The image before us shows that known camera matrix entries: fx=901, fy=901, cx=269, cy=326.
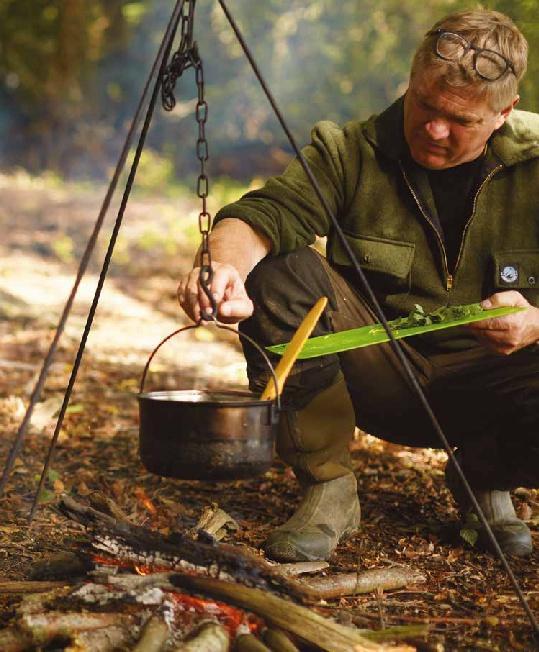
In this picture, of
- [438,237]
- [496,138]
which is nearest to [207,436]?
[438,237]

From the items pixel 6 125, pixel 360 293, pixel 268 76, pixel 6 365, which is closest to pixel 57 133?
pixel 6 125

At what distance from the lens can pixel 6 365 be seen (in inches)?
245

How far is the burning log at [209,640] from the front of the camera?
2.18 metres

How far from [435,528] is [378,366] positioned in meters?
0.72

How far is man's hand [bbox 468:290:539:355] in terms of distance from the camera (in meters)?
2.99

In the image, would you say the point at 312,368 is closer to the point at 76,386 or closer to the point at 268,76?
the point at 76,386

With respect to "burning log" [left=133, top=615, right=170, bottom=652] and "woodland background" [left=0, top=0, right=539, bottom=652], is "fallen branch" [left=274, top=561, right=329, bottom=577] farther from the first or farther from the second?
"burning log" [left=133, top=615, right=170, bottom=652]

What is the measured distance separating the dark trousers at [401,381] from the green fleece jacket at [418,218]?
0.12 metres

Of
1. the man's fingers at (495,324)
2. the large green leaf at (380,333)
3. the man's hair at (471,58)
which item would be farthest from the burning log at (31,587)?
the man's hair at (471,58)

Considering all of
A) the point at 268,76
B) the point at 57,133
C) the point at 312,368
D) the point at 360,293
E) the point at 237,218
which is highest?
Answer: the point at 268,76

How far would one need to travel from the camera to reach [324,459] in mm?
3459

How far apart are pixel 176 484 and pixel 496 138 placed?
2058 mm

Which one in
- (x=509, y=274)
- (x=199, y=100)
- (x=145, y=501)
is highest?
(x=199, y=100)

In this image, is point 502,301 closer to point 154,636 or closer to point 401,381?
point 401,381
